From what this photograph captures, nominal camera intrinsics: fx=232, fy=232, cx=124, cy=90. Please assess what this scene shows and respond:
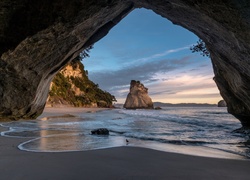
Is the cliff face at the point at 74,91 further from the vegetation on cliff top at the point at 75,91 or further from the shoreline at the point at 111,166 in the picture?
the shoreline at the point at 111,166

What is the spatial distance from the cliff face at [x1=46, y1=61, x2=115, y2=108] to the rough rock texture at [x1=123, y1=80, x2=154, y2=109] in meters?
29.0

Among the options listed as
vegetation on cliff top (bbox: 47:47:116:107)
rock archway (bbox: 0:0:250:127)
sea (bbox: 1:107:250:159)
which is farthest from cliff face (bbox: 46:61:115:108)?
rock archway (bbox: 0:0:250:127)

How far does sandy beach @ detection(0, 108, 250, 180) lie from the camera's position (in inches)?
153

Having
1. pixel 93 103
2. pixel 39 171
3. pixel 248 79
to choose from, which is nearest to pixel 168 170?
pixel 39 171

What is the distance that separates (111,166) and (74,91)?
240ft

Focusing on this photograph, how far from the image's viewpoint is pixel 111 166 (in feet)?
14.7

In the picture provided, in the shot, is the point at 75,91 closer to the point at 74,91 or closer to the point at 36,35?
the point at 74,91

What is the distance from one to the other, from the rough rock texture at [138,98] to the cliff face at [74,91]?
29014mm

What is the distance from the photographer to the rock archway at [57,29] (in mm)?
4750

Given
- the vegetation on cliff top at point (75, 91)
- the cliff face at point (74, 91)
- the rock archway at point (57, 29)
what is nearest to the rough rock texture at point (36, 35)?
the rock archway at point (57, 29)

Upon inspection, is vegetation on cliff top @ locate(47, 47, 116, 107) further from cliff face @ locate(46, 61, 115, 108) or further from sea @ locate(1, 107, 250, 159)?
sea @ locate(1, 107, 250, 159)

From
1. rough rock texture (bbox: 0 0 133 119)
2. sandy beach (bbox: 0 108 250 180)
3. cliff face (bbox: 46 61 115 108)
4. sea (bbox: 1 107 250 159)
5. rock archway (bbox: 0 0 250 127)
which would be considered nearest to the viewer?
sandy beach (bbox: 0 108 250 180)

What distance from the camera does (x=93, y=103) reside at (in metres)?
82.9

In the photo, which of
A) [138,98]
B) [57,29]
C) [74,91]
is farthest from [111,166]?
[138,98]
